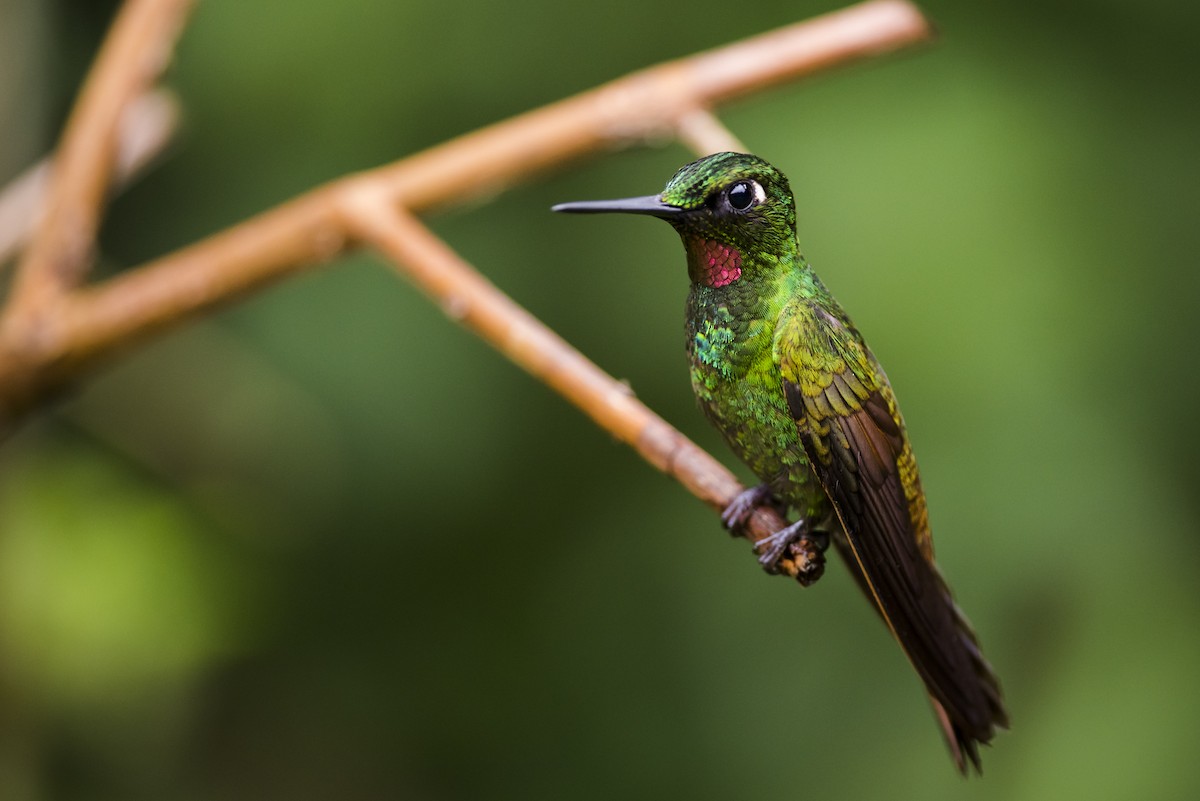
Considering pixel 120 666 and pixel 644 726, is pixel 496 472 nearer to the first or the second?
pixel 644 726

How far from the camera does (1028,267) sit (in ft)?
6.12

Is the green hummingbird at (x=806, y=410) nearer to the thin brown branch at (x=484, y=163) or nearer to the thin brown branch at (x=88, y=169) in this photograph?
the thin brown branch at (x=484, y=163)

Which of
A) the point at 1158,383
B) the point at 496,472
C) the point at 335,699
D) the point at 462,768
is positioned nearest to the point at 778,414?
the point at 1158,383

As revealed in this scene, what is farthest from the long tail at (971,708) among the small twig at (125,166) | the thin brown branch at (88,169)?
the small twig at (125,166)

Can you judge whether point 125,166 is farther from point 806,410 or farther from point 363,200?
point 806,410

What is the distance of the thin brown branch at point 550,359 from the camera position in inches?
31.4

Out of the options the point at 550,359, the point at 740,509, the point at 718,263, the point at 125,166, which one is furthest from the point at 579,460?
the point at 718,263

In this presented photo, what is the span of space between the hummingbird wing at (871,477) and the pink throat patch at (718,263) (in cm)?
6

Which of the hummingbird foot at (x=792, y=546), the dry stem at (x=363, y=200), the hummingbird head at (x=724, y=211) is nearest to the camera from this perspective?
the hummingbird head at (x=724, y=211)

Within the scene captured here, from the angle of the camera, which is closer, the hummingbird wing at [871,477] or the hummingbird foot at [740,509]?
the hummingbird wing at [871,477]

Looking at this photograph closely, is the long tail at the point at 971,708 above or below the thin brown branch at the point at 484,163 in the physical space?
below

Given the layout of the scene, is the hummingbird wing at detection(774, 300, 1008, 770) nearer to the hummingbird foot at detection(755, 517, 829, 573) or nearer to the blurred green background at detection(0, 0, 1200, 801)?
the hummingbird foot at detection(755, 517, 829, 573)

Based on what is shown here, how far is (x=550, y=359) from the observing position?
3.08 ft

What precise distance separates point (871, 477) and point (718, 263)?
0.18 metres
